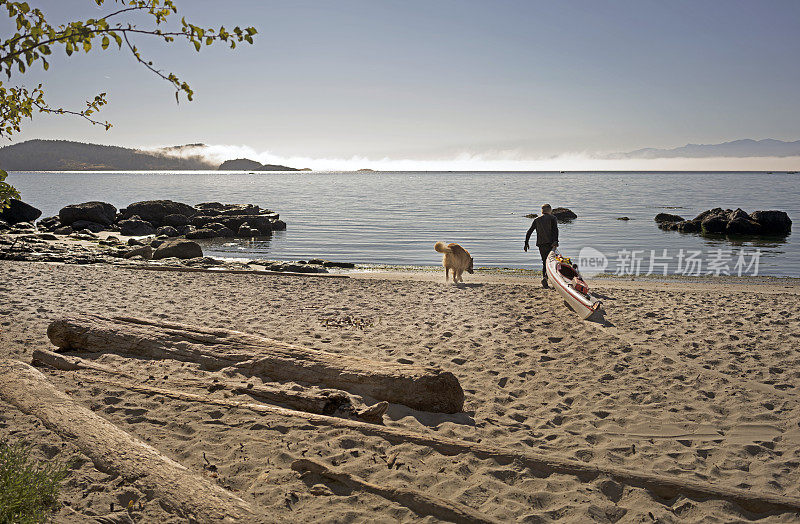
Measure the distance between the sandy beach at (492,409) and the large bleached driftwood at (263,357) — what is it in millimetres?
220

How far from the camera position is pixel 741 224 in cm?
3491

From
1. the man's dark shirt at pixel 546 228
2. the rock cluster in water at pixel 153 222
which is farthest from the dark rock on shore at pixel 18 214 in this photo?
the man's dark shirt at pixel 546 228

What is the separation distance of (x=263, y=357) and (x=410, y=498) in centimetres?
329

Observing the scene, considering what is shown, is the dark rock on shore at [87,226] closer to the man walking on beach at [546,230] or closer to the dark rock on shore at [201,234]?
the dark rock on shore at [201,234]

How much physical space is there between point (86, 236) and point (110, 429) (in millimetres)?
29521

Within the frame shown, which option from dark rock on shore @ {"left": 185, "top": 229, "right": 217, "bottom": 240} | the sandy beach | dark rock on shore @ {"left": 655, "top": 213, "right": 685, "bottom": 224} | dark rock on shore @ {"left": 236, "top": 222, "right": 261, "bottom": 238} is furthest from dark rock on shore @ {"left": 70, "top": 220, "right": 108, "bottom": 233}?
dark rock on shore @ {"left": 655, "top": 213, "right": 685, "bottom": 224}

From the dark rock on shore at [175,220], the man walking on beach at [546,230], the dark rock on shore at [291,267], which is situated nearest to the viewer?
the man walking on beach at [546,230]

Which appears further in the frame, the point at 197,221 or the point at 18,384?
the point at 197,221

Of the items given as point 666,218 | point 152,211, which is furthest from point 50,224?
point 666,218

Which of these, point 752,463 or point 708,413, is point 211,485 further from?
point 708,413

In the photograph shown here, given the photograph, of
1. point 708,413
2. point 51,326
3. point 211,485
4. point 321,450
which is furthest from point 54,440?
point 708,413

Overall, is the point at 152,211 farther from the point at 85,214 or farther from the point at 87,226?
the point at 87,226

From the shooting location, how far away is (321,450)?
487 cm

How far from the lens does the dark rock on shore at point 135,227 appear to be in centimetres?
3400
